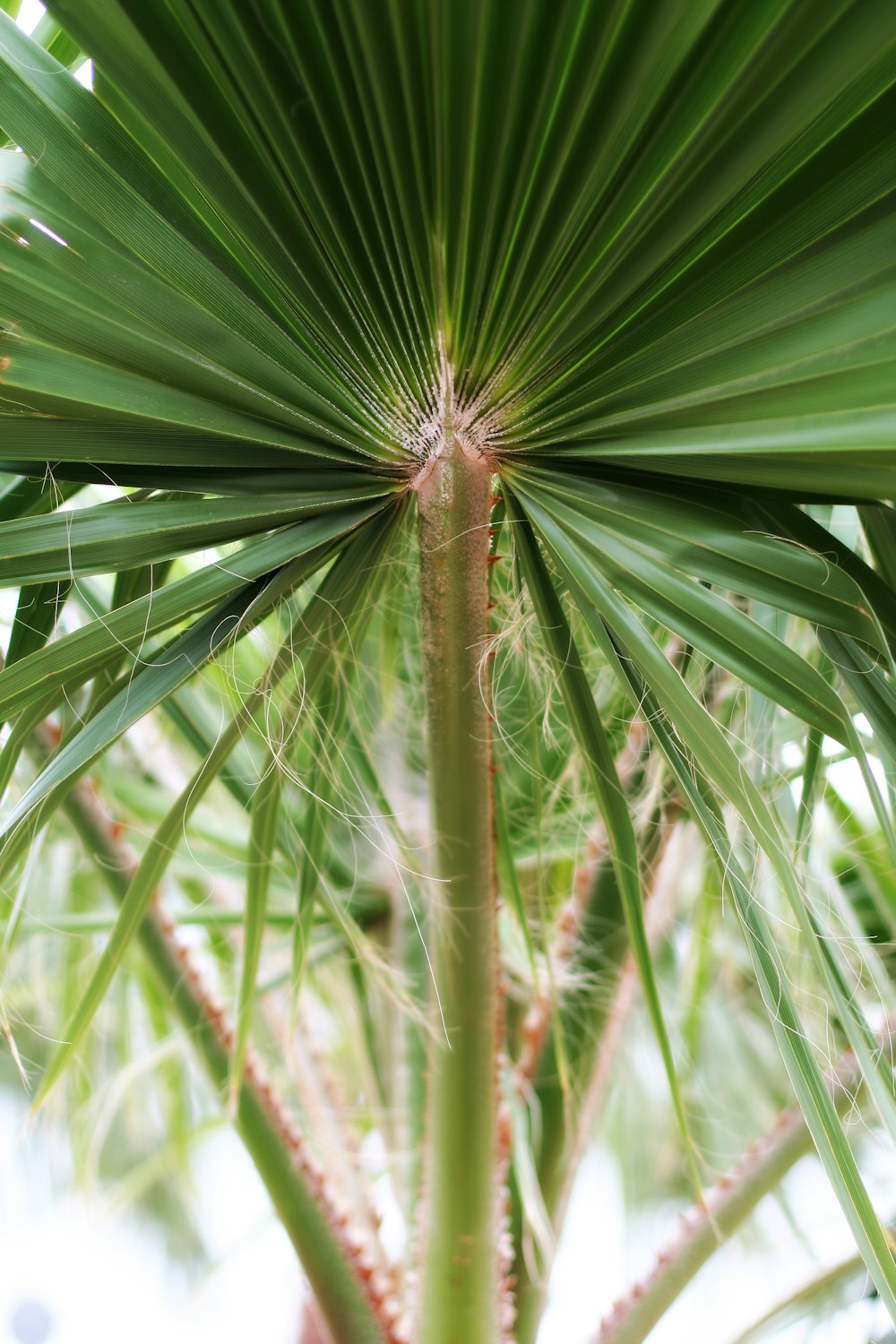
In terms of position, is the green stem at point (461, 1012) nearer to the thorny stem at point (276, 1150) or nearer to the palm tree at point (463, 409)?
the palm tree at point (463, 409)

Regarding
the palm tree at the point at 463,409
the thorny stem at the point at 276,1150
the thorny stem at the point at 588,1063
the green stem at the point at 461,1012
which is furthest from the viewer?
the thorny stem at the point at 588,1063

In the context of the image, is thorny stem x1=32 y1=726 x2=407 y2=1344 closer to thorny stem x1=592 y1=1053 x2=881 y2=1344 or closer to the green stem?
the green stem

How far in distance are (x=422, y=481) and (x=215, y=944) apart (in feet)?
3.65

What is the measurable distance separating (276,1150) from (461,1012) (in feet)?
0.94

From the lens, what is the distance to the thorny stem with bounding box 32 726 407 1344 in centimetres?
90

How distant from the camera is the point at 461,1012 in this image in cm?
78

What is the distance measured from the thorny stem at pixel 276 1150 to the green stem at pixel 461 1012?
12 centimetres

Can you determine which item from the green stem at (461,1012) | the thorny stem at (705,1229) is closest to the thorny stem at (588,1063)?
the thorny stem at (705,1229)

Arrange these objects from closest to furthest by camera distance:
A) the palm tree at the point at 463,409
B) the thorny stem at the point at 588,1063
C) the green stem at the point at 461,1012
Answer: the palm tree at the point at 463,409
the green stem at the point at 461,1012
the thorny stem at the point at 588,1063

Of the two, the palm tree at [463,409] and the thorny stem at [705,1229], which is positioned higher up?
the palm tree at [463,409]

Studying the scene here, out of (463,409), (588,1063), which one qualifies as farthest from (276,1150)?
(463,409)

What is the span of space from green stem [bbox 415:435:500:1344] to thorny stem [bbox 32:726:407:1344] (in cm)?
12

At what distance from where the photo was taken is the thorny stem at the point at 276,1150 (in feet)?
2.95

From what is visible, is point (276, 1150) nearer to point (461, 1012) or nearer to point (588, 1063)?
point (461, 1012)
